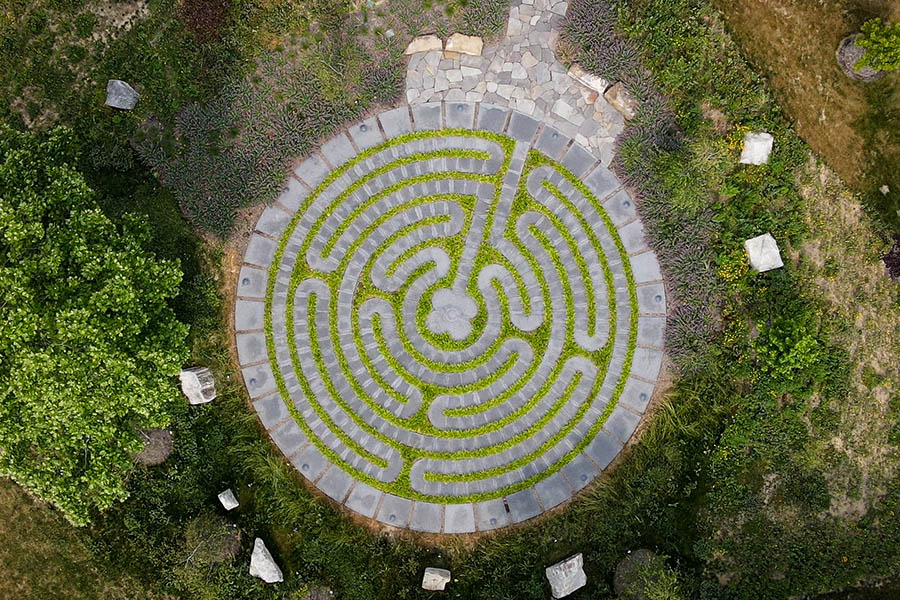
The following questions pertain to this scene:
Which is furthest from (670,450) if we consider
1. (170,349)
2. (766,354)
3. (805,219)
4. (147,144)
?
(147,144)

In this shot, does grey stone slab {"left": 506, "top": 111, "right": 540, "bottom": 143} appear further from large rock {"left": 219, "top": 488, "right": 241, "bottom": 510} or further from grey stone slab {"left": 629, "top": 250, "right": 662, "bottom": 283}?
large rock {"left": 219, "top": 488, "right": 241, "bottom": 510}

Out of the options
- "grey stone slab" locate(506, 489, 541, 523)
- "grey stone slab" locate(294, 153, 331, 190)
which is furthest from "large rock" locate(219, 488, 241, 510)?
"grey stone slab" locate(294, 153, 331, 190)

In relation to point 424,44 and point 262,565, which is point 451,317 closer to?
point 424,44

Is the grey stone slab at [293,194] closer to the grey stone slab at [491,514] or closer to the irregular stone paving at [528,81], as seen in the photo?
the irregular stone paving at [528,81]

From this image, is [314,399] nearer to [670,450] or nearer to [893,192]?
[670,450]

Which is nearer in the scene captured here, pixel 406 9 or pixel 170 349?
pixel 170 349

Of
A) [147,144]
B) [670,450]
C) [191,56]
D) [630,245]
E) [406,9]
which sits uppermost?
[406,9]
